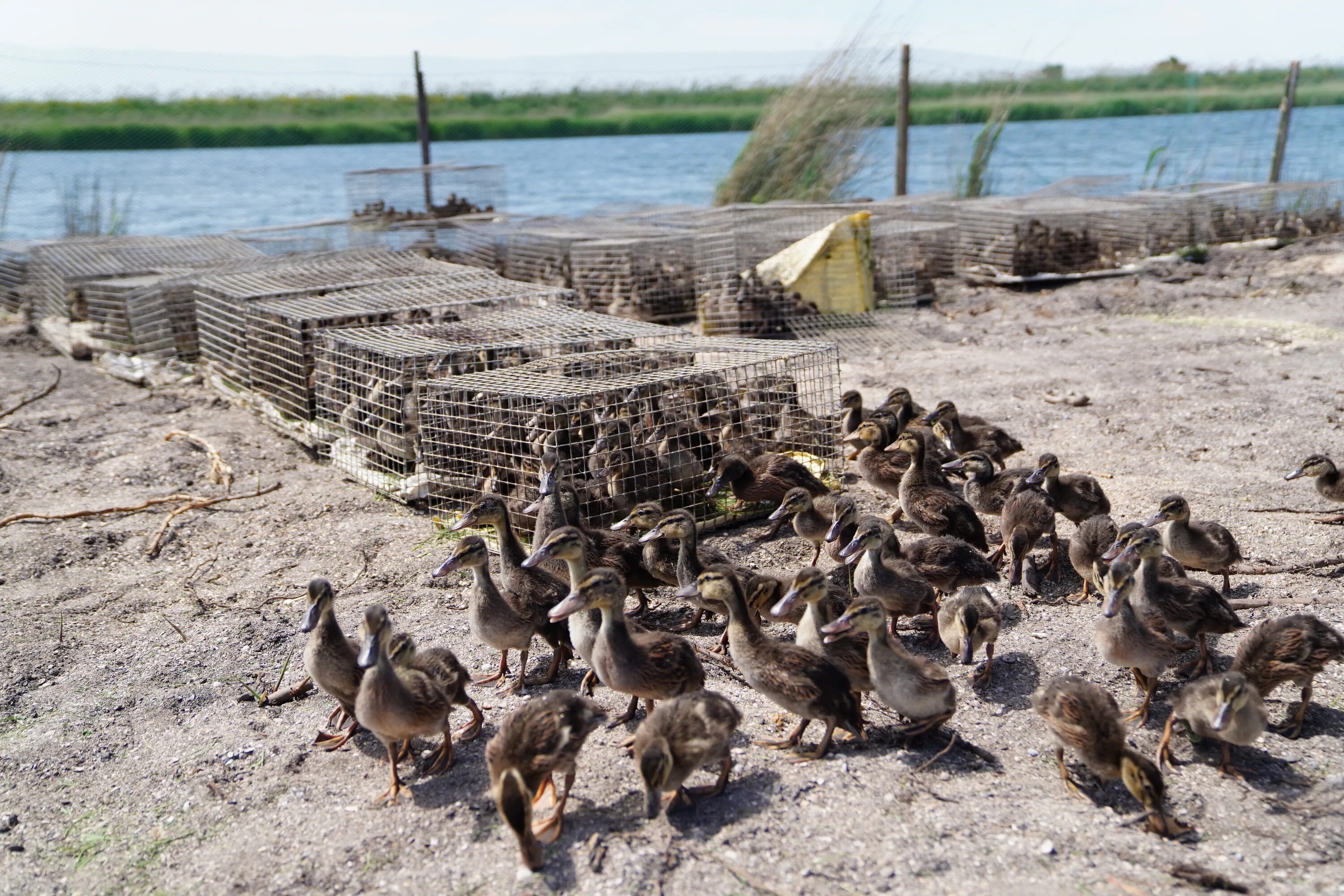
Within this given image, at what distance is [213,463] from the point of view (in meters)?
8.38

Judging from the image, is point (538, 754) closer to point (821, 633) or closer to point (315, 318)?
point (821, 633)

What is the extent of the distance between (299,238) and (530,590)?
443 inches

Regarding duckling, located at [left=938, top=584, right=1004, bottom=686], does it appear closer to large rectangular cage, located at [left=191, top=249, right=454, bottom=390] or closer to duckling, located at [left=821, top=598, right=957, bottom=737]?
duckling, located at [left=821, top=598, right=957, bottom=737]

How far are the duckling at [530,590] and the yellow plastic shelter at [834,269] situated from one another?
24.7 feet

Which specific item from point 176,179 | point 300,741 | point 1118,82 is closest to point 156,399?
point 300,741

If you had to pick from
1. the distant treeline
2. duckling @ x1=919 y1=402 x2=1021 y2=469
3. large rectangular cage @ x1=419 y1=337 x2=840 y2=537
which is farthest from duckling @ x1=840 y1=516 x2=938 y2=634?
the distant treeline

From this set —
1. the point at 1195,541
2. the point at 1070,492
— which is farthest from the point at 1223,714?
the point at 1070,492

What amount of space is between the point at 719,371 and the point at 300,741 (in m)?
3.40

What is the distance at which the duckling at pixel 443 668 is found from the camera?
4.35 meters

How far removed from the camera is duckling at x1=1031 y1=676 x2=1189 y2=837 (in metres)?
3.81

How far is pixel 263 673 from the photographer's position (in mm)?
5324

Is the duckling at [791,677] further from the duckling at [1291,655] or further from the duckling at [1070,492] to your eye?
the duckling at [1070,492]

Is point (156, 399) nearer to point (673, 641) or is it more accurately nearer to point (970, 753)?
point (673, 641)

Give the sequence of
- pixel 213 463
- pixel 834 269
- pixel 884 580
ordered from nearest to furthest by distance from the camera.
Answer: pixel 884 580 → pixel 213 463 → pixel 834 269
